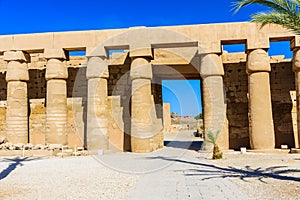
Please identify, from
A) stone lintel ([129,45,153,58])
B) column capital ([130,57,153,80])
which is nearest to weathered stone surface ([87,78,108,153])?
column capital ([130,57,153,80])

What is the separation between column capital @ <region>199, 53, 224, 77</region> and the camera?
46.1 feet

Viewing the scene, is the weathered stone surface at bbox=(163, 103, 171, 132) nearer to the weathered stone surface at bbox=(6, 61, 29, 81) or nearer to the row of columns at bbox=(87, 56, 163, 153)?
the row of columns at bbox=(87, 56, 163, 153)

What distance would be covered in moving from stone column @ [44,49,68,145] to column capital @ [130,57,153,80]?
3333mm

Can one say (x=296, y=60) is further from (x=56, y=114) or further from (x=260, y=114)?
(x=56, y=114)

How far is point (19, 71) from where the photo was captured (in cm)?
1571

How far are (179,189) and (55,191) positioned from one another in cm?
241

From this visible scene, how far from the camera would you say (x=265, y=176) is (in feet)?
25.7

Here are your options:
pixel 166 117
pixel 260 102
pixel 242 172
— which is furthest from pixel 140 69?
pixel 166 117

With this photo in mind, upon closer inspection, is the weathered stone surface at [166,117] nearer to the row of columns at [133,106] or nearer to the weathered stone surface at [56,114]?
the row of columns at [133,106]

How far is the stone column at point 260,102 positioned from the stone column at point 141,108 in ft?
14.0

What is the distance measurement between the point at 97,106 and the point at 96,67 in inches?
68.4

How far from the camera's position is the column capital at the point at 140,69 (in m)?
14.5

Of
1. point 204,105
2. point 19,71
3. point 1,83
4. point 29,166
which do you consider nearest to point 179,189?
point 29,166

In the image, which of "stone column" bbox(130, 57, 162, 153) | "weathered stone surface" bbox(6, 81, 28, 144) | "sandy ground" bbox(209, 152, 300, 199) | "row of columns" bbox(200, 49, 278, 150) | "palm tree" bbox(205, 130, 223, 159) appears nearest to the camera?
"sandy ground" bbox(209, 152, 300, 199)
